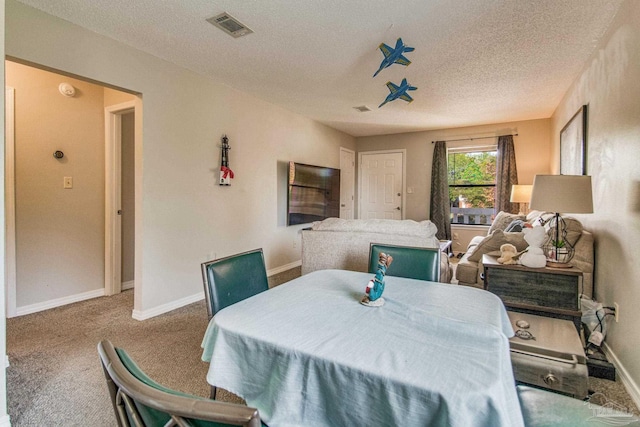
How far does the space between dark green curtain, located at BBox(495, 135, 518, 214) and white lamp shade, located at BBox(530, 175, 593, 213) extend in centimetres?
359

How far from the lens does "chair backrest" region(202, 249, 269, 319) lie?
1.51 meters

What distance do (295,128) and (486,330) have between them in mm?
4391

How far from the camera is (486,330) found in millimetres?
1018

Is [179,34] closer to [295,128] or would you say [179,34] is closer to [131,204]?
[131,204]

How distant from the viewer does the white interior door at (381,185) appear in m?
6.50

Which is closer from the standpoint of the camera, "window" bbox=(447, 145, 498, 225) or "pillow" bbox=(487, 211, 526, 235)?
"pillow" bbox=(487, 211, 526, 235)

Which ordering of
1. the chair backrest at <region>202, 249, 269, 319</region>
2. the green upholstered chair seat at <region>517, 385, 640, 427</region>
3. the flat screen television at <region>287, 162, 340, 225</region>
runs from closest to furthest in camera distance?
the green upholstered chair seat at <region>517, 385, 640, 427</region>
the chair backrest at <region>202, 249, 269, 319</region>
the flat screen television at <region>287, 162, 340, 225</region>

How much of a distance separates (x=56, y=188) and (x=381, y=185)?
206 inches

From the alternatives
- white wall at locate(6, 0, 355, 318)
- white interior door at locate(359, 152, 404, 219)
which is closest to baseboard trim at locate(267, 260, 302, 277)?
white wall at locate(6, 0, 355, 318)

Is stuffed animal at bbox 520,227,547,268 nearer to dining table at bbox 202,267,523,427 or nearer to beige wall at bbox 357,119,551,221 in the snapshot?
dining table at bbox 202,267,523,427

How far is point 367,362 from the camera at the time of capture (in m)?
0.88

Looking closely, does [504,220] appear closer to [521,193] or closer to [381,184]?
[521,193]

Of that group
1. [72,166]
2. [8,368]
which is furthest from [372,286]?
[72,166]

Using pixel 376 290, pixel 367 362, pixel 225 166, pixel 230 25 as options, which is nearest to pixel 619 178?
pixel 376 290
